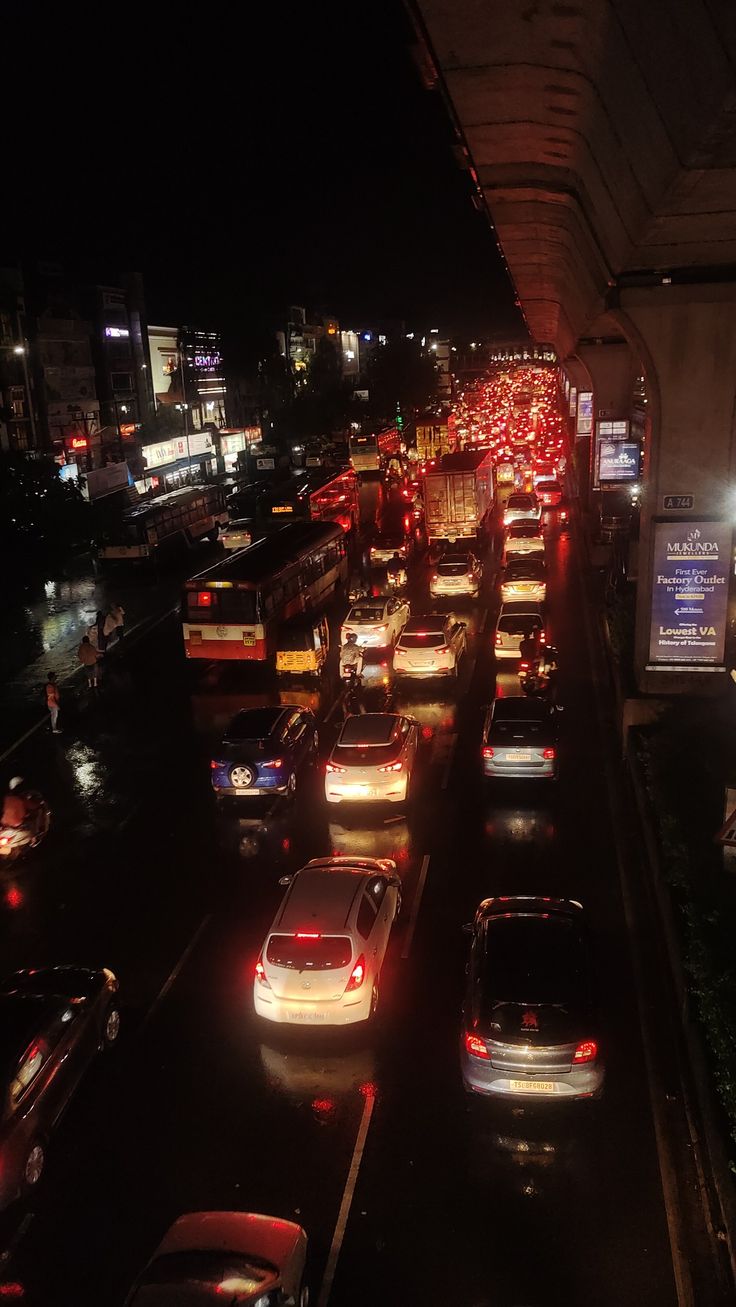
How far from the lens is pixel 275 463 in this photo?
75938mm

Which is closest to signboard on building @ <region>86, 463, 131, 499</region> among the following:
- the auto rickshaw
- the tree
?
the auto rickshaw

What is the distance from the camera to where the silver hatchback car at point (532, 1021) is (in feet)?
28.7

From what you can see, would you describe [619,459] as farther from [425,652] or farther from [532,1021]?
[532,1021]

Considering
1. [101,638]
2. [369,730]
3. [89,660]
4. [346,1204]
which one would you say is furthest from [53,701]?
[346,1204]

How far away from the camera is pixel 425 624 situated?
23984mm

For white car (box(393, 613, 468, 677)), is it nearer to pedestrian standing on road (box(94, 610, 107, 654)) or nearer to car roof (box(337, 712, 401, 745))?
car roof (box(337, 712, 401, 745))

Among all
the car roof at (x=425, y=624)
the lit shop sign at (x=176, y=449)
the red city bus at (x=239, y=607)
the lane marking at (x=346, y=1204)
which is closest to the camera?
the lane marking at (x=346, y=1204)

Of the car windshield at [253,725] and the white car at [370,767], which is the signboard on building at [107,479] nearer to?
the car windshield at [253,725]

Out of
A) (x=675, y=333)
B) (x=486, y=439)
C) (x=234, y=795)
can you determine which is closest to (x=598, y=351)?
(x=675, y=333)

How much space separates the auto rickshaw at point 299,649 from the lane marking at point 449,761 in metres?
5.85

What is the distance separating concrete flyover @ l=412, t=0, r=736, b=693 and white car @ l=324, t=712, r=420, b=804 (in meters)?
5.47

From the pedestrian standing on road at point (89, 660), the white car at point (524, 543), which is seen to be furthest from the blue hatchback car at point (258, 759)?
the white car at point (524, 543)

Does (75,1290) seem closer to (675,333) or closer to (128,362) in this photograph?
(675,333)

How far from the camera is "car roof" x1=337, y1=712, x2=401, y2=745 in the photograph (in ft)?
54.5
